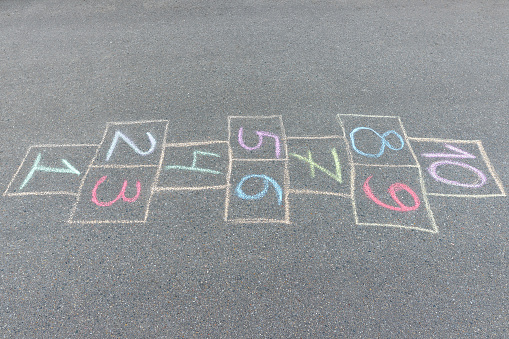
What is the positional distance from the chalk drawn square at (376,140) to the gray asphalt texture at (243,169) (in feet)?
0.32

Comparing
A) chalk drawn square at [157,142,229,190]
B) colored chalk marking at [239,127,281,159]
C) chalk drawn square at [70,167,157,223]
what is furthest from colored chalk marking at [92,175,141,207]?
colored chalk marking at [239,127,281,159]

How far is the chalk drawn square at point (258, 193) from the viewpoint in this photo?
2.77 meters

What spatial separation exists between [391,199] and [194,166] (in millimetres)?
1701

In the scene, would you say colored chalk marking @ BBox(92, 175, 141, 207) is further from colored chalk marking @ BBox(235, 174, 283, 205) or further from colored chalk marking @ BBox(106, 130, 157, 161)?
colored chalk marking @ BBox(235, 174, 283, 205)

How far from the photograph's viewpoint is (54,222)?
276cm

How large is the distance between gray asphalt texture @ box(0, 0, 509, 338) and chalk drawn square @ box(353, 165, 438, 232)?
45 mm

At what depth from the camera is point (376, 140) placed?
10.9 feet

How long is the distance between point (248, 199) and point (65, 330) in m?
1.54

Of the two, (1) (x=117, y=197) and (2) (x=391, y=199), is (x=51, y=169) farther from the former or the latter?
(2) (x=391, y=199)

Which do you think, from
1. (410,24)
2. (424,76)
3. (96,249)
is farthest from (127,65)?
(410,24)

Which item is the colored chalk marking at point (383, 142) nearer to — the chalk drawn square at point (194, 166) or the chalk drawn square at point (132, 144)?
the chalk drawn square at point (194, 166)

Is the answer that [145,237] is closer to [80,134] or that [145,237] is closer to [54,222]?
[54,222]

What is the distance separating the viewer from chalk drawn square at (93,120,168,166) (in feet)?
10.5

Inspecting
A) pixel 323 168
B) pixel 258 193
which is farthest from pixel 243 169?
pixel 323 168
